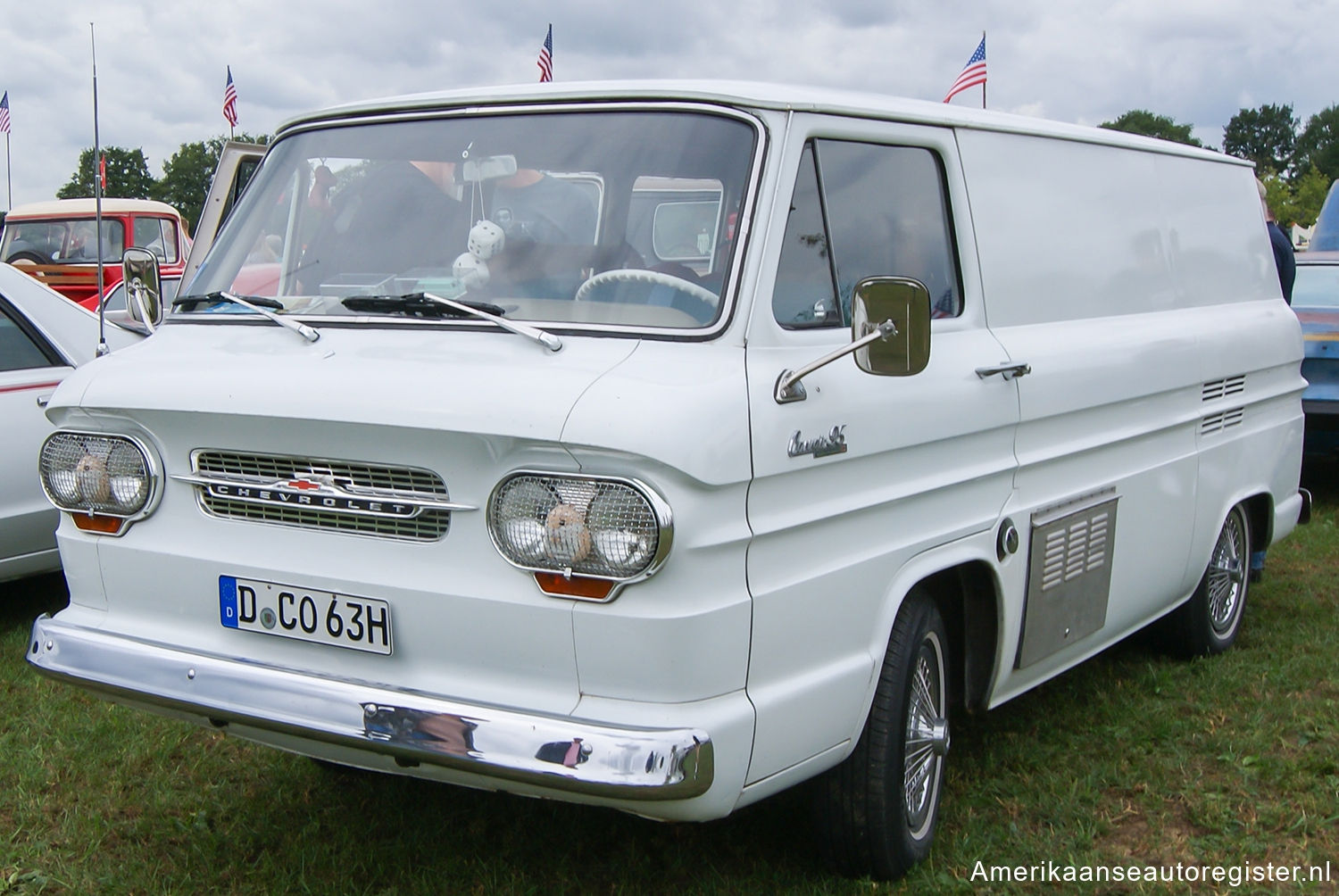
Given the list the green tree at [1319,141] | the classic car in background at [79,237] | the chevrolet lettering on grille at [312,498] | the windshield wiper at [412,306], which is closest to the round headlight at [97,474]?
the chevrolet lettering on grille at [312,498]

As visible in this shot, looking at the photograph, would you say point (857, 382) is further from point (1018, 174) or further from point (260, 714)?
point (260, 714)

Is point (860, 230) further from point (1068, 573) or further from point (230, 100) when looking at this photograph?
point (230, 100)

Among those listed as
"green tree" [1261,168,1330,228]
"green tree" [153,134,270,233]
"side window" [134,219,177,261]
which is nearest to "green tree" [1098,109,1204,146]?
"green tree" [1261,168,1330,228]

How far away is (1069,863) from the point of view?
145 inches

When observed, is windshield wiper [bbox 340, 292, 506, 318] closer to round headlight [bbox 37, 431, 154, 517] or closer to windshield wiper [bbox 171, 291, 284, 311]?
windshield wiper [bbox 171, 291, 284, 311]

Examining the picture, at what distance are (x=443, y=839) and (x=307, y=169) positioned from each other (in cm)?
194

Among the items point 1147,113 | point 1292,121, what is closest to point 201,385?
point 1147,113

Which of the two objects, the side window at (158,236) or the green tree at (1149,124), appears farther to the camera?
the green tree at (1149,124)

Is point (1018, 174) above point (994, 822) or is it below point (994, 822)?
above

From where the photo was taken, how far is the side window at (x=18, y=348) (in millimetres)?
5887

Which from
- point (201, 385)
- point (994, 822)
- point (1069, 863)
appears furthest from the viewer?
point (994, 822)

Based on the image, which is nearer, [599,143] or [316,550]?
[316,550]

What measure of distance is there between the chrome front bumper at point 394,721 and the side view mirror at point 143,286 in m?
1.25

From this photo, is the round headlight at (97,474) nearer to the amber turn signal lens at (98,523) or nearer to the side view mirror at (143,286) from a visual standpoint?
the amber turn signal lens at (98,523)
